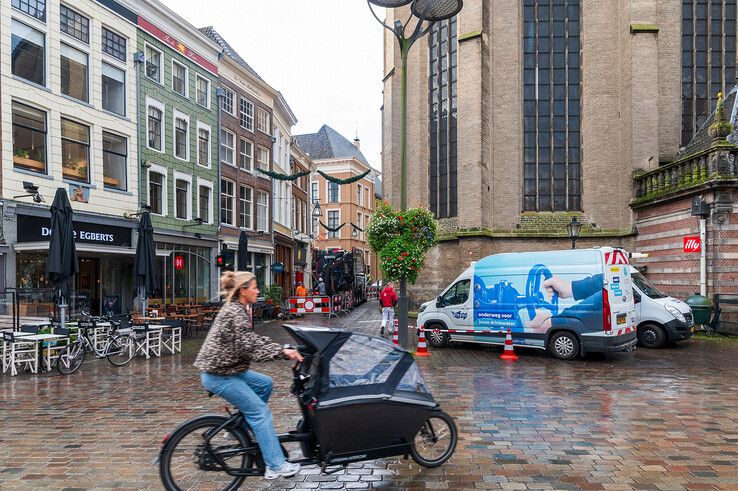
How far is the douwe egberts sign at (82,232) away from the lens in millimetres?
15141

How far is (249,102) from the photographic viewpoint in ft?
93.6

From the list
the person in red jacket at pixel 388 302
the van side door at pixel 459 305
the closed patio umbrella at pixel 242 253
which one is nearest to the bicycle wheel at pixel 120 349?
the person in red jacket at pixel 388 302

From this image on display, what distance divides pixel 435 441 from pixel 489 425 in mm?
1706

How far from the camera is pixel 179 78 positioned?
22984 millimetres

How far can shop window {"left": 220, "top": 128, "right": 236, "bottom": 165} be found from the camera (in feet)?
85.3

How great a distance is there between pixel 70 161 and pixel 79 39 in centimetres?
408

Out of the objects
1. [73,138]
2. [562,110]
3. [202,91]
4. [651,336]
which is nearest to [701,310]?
[651,336]

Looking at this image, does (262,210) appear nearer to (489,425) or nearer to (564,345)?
(564,345)

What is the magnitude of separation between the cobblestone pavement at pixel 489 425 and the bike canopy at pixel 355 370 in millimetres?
838

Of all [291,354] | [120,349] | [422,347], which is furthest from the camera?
[422,347]

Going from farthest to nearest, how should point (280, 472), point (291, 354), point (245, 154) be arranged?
point (245, 154), point (280, 472), point (291, 354)

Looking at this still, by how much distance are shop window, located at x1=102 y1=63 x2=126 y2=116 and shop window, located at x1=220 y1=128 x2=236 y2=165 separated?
6.42 meters

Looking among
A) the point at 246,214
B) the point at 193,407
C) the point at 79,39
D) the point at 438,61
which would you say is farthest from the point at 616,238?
the point at 79,39

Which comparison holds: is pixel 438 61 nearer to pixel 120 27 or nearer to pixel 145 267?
pixel 120 27
